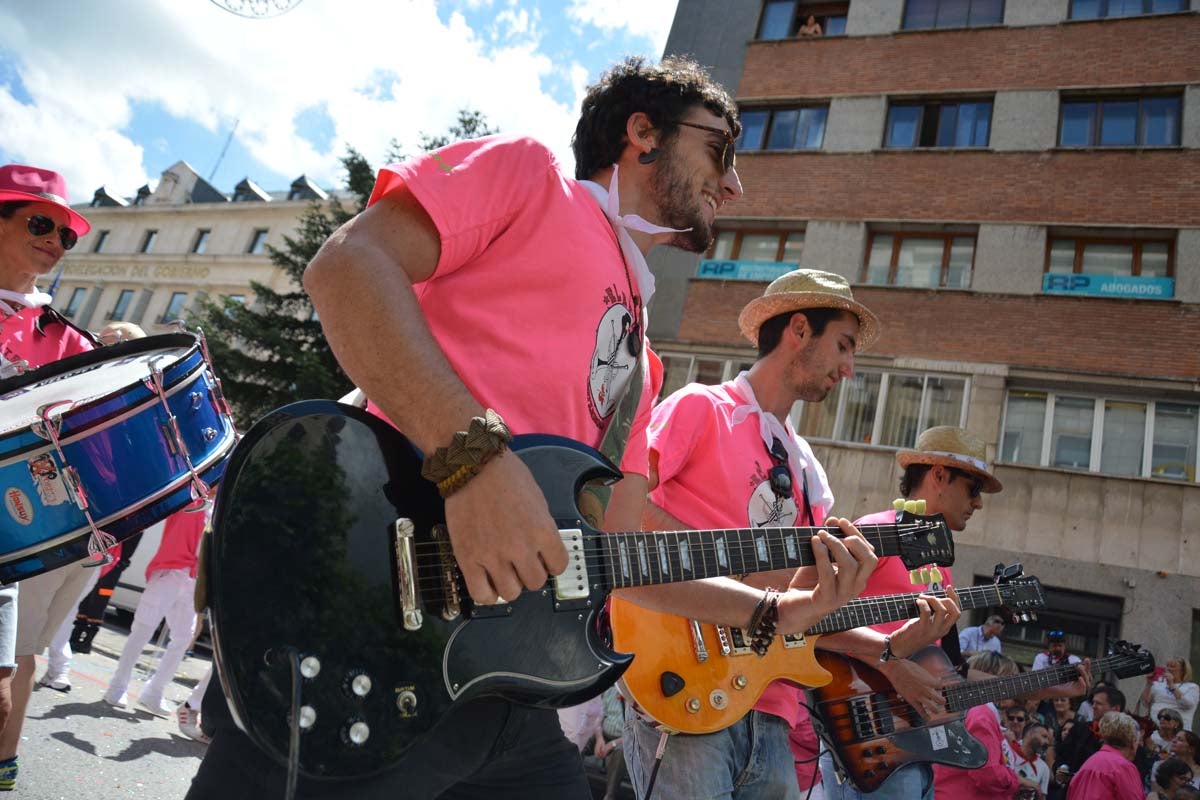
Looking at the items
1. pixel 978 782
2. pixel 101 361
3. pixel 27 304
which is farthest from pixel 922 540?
pixel 27 304

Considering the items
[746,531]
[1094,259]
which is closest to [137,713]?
[746,531]

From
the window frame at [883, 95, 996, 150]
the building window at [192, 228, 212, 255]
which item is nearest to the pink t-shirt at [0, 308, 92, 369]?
the window frame at [883, 95, 996, 150]

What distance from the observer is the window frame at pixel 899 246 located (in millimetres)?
15539

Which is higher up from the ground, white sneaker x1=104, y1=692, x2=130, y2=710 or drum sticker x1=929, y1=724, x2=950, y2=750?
drum sticker x1=929, y1=724, x2=950, y2=750

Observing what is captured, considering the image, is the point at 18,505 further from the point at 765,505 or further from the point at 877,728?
the point at 877,728

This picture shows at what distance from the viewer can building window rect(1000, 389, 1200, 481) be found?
13086mm

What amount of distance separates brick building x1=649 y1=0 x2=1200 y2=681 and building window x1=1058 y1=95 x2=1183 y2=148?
0.04 meters

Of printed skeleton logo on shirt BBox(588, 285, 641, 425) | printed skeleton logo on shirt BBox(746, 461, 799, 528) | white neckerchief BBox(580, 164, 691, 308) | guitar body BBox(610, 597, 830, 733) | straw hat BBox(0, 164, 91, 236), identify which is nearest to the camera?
printed skeleton logo on shirt BBox(588, 285, 641, 425)

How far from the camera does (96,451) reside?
8.61ft

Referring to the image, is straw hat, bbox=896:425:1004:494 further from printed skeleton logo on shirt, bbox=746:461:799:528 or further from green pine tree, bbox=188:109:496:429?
green pine tree, bbox=188:109:496:429

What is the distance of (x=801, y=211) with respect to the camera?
17.2 m

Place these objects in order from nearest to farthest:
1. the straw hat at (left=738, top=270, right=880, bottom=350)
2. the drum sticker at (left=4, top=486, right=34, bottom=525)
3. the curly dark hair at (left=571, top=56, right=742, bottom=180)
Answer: the curly dark hair at (left=571, top=56, right=742, bottom=180)
the drum sticker at (left=4, top=486, right=34, bottom=525)
the straw hat at (left=738, top=270, right=880, bottom=350)

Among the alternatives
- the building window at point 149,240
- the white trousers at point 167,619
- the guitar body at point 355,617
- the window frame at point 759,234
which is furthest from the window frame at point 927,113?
the building window at point 149,240

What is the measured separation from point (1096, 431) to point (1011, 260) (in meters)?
3.60
